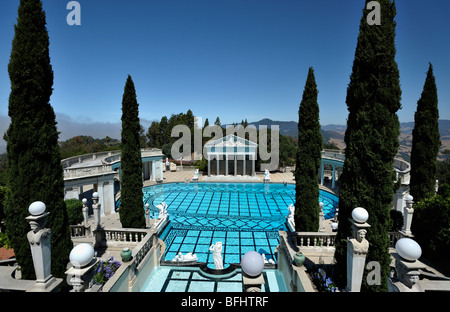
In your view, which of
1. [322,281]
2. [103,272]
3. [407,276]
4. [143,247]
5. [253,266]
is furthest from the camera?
[143,247]

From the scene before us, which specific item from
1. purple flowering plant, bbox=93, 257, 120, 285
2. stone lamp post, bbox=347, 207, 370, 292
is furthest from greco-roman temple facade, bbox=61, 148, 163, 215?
stone lamp post, bbox=347, 207, 370, 292

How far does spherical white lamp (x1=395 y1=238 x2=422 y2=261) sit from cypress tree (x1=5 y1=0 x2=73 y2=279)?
913 centimetres

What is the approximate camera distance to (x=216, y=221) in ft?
56.9

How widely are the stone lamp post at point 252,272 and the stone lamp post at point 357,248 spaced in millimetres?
2521

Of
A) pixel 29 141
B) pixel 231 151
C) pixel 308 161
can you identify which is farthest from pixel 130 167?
pixel 231 151

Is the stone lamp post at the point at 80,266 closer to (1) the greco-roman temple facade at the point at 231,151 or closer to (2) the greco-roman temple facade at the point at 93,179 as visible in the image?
(2) the greco-roman temple facade at the point at 93,179

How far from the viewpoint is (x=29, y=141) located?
7.08m

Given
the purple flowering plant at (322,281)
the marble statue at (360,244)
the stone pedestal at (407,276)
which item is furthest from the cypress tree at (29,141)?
the stone pedestal at (407,276)

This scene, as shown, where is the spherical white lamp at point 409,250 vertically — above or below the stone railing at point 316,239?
above

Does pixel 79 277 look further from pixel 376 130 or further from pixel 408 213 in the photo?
pixel 408 213

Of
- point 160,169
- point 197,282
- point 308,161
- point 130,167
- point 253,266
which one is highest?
point 308,161

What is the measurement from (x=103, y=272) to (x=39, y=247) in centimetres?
320

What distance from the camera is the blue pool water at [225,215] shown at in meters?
13.2
